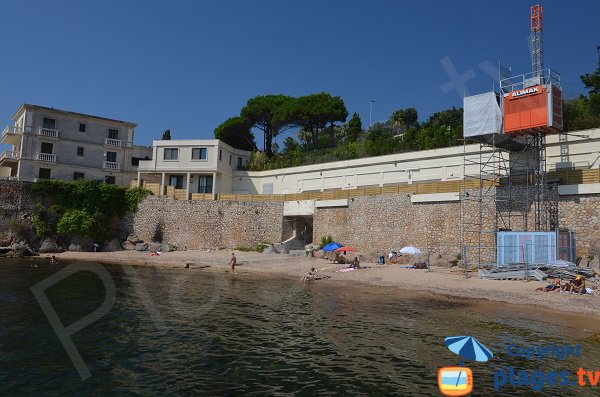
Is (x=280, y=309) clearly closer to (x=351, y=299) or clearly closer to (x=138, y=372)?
(x=351, y=299)

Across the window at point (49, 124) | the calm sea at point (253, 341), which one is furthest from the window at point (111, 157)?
the calm sea at point (253, 341)

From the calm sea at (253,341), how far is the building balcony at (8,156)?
32.5 m

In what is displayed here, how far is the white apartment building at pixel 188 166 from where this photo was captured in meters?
48.2

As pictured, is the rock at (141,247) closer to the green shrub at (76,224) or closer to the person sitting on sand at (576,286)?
the green shrub at (76,224)

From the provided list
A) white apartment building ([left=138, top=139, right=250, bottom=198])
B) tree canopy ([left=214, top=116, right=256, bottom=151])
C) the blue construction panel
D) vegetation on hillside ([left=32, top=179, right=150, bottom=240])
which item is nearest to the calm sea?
the blue construction panel

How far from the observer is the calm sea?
30.4 ft

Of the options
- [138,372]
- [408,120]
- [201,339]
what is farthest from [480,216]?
[408,120]

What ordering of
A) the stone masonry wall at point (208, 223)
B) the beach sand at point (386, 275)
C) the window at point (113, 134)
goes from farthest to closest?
1. the window at point (113, 134)
2. the stone masonry wall at point (208, 223)
3. the beach sand at point (386, 275)

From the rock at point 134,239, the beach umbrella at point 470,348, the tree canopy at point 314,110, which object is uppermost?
the tree canopy at point 314,110

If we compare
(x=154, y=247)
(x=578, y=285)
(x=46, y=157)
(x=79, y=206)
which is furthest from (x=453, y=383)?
(x=46, y=157)

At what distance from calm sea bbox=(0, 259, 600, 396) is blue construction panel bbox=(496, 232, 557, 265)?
802cm

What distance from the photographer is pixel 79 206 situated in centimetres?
4288

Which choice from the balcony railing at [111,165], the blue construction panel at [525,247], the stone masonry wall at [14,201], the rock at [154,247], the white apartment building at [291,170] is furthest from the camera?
the balcony railing at [111,165]

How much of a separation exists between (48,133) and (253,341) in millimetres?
47279
